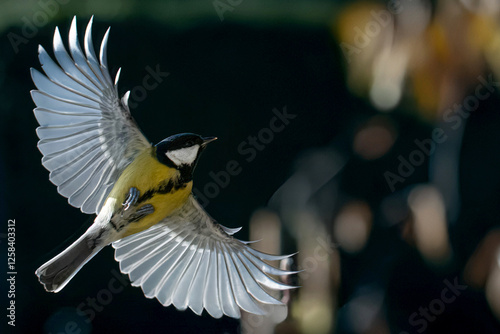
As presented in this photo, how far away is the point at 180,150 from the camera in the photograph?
1.04 meters

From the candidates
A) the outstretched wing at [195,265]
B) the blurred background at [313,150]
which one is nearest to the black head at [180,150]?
the outstretched wing at [195,265]

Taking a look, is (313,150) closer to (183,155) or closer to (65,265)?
(183,155)

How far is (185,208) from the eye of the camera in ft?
3.96

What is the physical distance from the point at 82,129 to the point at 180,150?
229 mm


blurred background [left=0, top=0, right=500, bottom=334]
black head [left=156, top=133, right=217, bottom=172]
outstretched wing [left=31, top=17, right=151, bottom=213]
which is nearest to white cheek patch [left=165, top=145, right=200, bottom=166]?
black head [left=156, top=133, right=217, bottom=172]

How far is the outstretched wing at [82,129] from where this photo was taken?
1107 millimetres

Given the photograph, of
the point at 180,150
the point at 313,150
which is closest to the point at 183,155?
the point at 180,150

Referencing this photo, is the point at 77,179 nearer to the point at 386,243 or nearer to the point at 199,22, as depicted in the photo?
the point at 199,22

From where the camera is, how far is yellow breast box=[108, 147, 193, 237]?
3.40 feet

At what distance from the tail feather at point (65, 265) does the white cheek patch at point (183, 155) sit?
195 mm

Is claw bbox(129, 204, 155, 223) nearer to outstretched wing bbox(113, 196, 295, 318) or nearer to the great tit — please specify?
the great tit

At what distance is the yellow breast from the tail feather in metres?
0.07

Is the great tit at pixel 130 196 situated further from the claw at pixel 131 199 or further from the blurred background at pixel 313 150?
the blurred background at pixel 313 150

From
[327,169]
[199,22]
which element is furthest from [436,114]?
[199,22]
